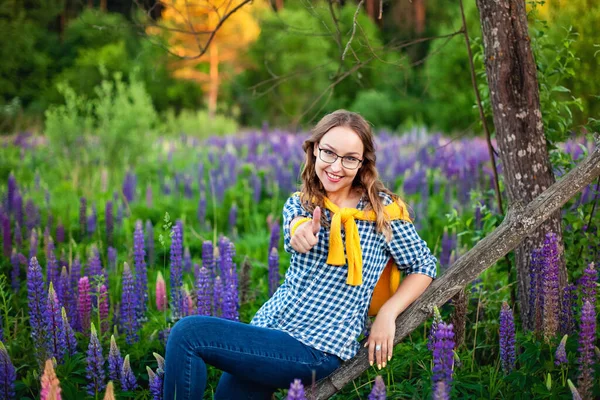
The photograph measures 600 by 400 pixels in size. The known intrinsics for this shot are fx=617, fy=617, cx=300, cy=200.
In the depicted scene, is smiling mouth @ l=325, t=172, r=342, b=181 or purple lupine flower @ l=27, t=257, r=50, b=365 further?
purple lupine flower @ l=27, t=257, r=50, b=365

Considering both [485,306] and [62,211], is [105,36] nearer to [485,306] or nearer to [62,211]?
[62,211]

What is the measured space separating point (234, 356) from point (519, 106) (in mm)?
1969

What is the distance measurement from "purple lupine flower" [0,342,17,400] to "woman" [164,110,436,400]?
0.74 meters

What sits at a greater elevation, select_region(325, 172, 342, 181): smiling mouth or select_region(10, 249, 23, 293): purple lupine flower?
select_region(325, 172, 342, 181): smiling mouth

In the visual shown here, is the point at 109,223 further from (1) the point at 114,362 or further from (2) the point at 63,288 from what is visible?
(1) the point at 114,362

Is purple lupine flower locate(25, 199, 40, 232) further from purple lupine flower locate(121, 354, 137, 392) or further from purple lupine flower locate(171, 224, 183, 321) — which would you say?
purple lupine flower locate(121, 354, 137, 392)

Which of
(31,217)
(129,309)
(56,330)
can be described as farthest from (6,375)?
(31,217)

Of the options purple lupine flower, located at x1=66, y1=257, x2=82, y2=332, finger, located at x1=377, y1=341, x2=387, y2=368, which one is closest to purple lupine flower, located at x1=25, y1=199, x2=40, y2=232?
purple lupine flower, located at x1=66, y1=257, x2=82, y2=332

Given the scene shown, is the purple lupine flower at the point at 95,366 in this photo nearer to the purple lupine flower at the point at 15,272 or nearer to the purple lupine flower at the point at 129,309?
the purple lupine flower at the point at 129,309

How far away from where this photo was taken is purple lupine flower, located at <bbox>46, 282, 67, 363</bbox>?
2.93m

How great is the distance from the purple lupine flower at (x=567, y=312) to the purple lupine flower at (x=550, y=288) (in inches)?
6.0

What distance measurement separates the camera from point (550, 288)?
2.72 meters

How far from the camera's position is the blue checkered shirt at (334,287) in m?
2.60

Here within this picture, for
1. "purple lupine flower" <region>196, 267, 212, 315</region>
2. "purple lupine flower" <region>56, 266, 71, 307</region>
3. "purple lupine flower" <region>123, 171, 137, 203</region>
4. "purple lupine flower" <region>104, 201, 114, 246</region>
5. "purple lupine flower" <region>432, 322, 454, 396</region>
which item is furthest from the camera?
"purple lupine flower" <region>123, 171, 137, 203</region>
